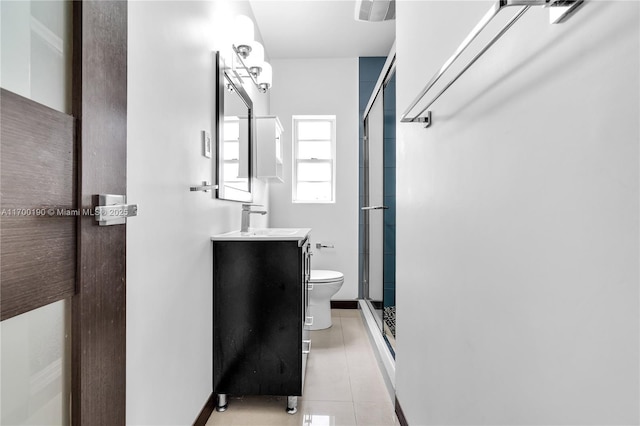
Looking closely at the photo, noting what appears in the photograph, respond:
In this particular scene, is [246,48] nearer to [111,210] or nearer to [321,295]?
[111,210]

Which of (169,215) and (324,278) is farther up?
(169,215)

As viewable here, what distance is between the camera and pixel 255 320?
70.9 inches

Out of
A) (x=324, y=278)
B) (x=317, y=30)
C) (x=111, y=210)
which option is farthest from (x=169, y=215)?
(x=317, y=30)

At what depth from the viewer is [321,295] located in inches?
116

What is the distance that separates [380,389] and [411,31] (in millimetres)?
1868

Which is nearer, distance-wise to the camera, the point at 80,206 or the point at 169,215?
the point at 80,206

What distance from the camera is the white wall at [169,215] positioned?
1064 mm

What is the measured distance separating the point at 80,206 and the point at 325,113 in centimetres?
329

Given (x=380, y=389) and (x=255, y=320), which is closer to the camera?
(x=255, y=320)

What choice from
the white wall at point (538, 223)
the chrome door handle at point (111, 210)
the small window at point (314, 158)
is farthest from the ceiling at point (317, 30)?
the chrome door handle at point (111, 210)

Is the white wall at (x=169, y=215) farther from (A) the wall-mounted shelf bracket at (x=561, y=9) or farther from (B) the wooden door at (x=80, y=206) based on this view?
(A) the wall-mounted shelf bracket at (x=561, y=9)

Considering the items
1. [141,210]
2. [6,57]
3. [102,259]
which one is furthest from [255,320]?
[6,57]

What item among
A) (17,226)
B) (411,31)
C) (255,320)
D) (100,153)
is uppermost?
(411,31)

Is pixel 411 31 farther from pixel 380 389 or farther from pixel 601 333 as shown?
pixel 380 389
